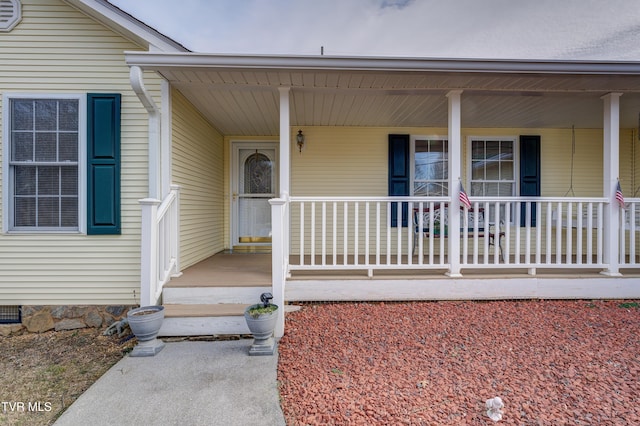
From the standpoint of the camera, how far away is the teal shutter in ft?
11.6

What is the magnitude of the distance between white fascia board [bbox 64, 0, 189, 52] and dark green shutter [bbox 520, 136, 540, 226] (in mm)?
5609

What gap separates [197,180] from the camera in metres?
4.63

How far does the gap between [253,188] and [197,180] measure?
4.86 feet

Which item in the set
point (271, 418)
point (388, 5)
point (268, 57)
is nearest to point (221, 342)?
point (271, 418)

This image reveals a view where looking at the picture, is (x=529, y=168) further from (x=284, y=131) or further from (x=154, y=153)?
(x=154, y=153)

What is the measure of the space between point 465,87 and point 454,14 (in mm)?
7156

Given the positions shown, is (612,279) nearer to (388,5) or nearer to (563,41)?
(388,5)

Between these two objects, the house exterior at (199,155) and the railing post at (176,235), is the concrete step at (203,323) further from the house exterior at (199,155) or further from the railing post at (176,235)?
the railing post at (176,235)

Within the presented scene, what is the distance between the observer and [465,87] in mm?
3611

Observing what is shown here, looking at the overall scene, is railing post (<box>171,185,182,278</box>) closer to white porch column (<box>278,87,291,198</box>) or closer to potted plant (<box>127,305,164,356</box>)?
potted plant (<box>127,305,164,356</box>)

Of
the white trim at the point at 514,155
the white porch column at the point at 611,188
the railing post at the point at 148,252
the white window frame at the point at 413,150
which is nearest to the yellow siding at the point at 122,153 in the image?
the railing post at the point at 148,252

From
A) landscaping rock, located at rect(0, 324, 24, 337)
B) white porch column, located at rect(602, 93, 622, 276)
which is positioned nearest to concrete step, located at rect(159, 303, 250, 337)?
landscaping rock, located at rect(0, 324, 24, 337)

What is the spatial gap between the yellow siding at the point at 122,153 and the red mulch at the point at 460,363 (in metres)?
2.18

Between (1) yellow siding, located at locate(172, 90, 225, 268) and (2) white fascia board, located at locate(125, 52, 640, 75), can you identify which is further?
(1) yellow siding, located at locate(172, 90, 225, 268)
